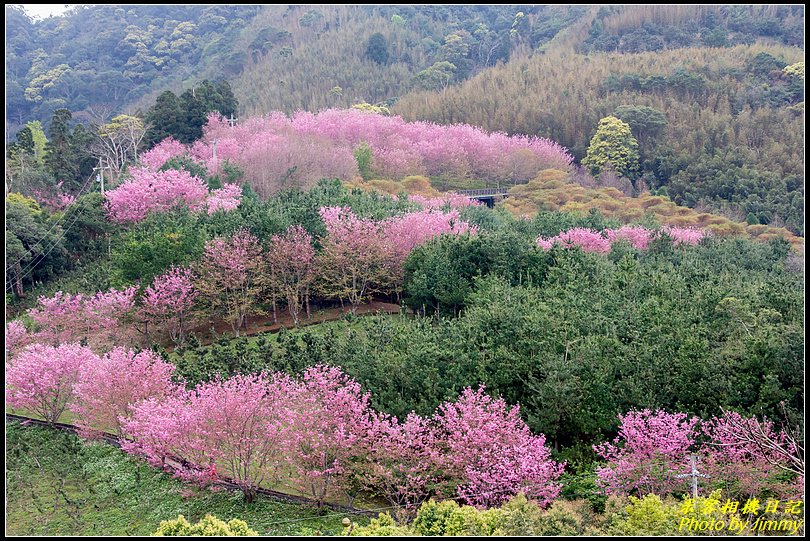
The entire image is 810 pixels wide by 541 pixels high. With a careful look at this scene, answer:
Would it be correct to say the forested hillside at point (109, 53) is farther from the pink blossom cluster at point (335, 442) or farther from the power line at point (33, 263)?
the pink blossom cluster at point (335, 442)

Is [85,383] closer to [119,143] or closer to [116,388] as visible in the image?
[116,388]

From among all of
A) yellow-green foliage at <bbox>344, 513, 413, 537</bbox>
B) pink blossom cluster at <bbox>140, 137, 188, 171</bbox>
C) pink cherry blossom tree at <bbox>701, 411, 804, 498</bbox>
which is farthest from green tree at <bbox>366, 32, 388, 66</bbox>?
yellow-green foliage at <bbox>344, 513, 413, 537</bbox>

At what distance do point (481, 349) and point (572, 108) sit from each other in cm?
4480

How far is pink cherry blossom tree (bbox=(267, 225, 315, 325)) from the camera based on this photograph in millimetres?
30891

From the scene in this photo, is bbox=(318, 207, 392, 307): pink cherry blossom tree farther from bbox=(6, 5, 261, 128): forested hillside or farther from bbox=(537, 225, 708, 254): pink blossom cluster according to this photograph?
bbox=(6, 5, 261, 128): forested hillside

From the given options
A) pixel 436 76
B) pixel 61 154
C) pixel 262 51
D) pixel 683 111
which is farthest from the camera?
pixel 262 51

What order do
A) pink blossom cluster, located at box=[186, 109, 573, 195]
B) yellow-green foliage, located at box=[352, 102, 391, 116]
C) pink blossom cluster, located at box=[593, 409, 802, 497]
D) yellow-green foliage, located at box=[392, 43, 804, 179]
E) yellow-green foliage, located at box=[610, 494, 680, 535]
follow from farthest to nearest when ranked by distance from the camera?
yellow-green foliage, located at box=[352, 102, 391, 116]
yellow-green foliage, located at box=[392, 43, 804, 179]
pink blossom cluster, located at box=[186, 109, 573, 195]
pink blossom cluster, located at box=[593, 409, 802, 497]
yellow-green foliage, located at box=[610, 494, 680, 535]

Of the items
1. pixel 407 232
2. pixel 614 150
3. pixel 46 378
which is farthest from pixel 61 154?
pixel 614 150

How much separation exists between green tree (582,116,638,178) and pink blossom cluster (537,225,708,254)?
1805cm

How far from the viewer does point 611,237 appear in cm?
3750

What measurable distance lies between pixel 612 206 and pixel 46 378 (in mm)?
32292

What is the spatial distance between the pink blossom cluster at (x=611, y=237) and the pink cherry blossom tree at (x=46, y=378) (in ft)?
57.1

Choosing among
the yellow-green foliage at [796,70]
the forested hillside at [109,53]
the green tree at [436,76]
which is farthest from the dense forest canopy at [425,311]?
the forested hillside at [109,53]

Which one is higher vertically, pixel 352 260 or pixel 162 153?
pixel 352 260
